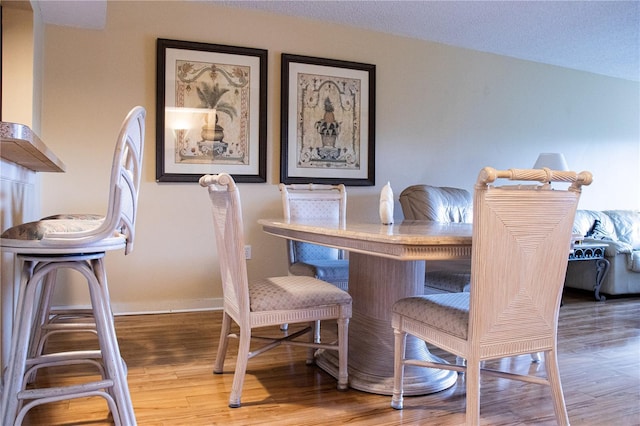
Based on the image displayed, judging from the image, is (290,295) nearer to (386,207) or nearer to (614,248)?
(386,207)

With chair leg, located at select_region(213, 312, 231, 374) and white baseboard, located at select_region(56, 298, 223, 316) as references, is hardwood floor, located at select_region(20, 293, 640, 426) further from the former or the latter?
white baseboard, located at select_region(56, 298, 223, 316)

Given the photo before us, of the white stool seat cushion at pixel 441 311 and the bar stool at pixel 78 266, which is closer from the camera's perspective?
the bar stool at pixel 78 266

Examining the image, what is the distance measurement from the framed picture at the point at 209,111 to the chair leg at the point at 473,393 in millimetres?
2481

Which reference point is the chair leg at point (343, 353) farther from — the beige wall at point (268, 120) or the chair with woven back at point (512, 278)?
the beige wall at point (268, 120)

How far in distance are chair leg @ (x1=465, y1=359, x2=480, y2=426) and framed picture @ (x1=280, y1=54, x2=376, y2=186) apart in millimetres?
2479

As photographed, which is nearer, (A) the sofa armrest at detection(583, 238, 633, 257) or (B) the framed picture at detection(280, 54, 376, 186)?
(B) the framed picture at detection(280, 54, 376, 186)

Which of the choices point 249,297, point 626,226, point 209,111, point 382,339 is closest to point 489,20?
point 209,111

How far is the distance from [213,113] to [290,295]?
6.70ft

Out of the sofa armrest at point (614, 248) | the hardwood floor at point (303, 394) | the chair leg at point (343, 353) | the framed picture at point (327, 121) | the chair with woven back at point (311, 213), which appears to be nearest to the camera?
the hardwood floor at point (303, 394)

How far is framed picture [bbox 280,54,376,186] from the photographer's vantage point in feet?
12.4

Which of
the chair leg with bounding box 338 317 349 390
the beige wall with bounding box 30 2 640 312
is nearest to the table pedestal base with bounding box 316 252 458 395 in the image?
the chair leg with bounding box 338 317 349 390

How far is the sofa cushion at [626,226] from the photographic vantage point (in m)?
4.85

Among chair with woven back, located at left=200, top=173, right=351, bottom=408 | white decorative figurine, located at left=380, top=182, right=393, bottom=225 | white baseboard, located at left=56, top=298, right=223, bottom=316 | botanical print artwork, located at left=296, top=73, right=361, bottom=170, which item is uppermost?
botanical print artwork, located at left=296, top=73, right=361, bottom=170

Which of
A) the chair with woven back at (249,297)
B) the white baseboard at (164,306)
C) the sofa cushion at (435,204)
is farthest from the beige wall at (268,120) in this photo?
the chair with woven back at (249,297)
